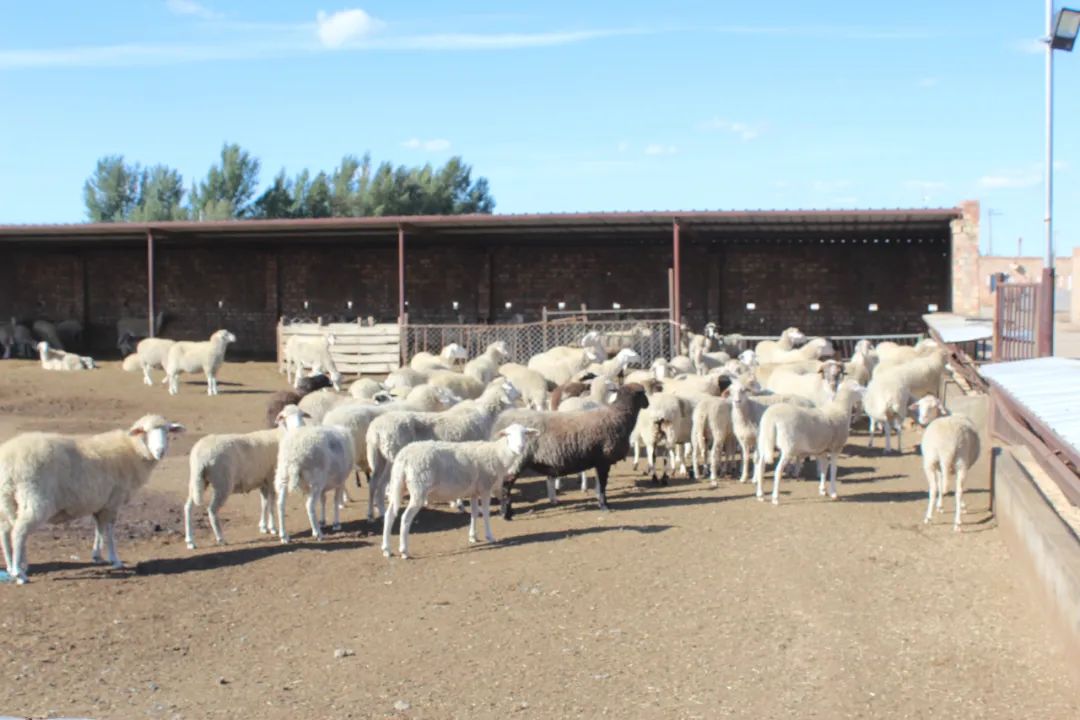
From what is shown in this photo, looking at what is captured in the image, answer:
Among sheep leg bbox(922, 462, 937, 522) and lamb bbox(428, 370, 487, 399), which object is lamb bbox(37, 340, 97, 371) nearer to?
lamb bbox(428, 370, 487, 399)

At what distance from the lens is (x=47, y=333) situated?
31875mm

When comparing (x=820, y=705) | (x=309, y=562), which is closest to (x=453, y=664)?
(x=820, y=705)

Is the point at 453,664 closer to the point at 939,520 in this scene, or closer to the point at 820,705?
the point at 820,705

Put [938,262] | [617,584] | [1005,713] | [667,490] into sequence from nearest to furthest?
[1005,713]
[617,584]
[667,490]
[938,262]

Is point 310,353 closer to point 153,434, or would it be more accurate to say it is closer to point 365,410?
point 365,410

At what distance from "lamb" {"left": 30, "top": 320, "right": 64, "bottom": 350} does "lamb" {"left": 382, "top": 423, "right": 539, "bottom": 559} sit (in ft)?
79.6

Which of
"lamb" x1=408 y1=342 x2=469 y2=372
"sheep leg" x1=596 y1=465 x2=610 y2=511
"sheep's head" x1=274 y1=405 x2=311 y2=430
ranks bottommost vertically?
"sheep leg" x1=596 y1=465 x2=610 y2=511

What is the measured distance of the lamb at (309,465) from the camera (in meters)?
10.7

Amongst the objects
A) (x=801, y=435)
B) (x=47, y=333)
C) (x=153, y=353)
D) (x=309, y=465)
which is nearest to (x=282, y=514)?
(x=309, y=465)

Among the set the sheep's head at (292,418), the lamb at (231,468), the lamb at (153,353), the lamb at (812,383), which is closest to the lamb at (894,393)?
the lamb at (812,383)

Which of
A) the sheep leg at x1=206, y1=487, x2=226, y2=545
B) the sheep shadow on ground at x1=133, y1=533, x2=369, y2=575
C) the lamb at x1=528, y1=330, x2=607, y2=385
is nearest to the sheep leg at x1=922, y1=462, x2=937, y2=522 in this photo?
the sheep shadow on ground at x1=133, y1=533, x2=369, y2=575

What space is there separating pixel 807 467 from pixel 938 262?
59.8 ft

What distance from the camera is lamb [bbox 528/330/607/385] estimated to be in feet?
67.9

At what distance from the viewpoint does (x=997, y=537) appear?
10148 millimetres
